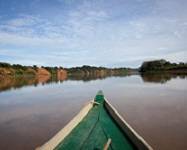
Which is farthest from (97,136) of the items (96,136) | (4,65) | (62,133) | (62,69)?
(62,69)

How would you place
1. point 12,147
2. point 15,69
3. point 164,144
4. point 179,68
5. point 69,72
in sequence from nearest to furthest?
point 164,144 < point 12,147 < point 15,69 < point 179,68 < point 69,72

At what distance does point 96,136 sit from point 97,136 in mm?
23

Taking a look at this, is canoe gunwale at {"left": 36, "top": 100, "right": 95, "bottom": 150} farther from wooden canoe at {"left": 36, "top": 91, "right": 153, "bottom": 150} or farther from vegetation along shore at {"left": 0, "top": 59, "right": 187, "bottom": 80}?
vegetation along shore at {"left": 0, "top": 59, "right": 187, "bottom": 80}

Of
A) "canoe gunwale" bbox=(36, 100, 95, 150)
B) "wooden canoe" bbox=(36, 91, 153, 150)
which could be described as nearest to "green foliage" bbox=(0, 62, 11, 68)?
"canoe gunwale" bbox=(36, 100, 95, 150)

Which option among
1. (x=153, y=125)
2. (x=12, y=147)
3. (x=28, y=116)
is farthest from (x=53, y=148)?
(x=28, y=116)

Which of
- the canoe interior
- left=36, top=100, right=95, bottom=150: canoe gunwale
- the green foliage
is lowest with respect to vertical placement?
the canoe interior

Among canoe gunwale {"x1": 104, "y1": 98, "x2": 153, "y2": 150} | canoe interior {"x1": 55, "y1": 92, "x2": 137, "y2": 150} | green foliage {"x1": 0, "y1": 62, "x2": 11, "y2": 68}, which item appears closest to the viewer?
canoe gunwale {"x1": 104, "y1": 98, "x2": 153, "y2": 150}

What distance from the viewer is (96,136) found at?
431 cm

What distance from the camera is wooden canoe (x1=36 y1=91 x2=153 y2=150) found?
362 centimetres

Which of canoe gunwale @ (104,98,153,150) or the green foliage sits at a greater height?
the green foliage

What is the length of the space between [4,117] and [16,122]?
1249 mm

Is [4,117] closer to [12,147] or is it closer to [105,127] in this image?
[12,147]

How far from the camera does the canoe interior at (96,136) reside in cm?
375

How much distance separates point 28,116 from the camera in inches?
339
